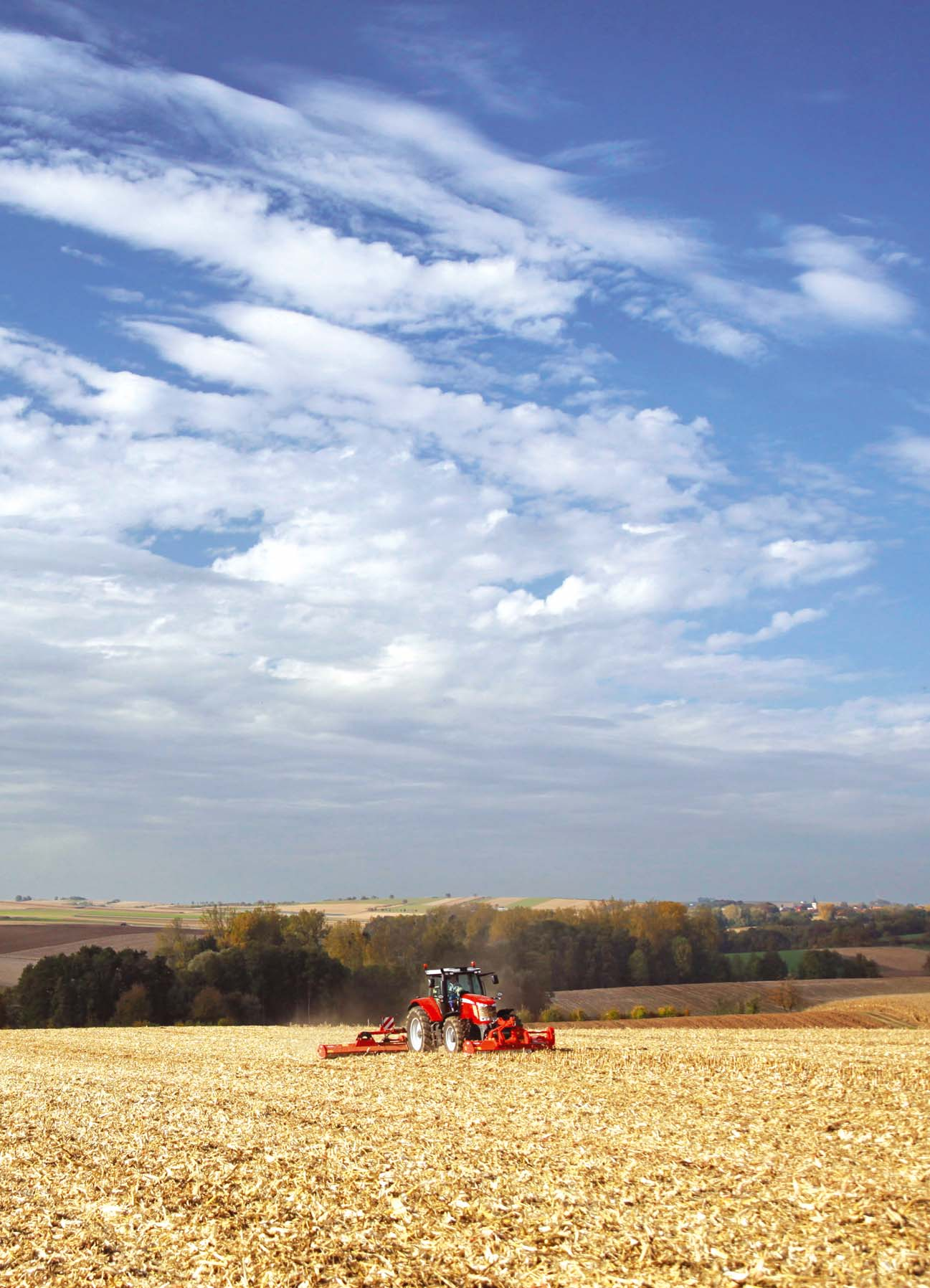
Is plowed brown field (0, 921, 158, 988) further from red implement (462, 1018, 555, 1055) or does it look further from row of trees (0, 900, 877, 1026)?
red implement (462, 1018, 555, 1055)

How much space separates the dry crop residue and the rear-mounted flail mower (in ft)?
7.74

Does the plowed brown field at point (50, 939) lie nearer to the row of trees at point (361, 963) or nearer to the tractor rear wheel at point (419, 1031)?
the row of trees at point (361, 963)

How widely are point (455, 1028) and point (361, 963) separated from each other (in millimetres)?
53337

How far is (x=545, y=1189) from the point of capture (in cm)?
1015

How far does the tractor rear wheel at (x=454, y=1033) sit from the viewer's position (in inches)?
899

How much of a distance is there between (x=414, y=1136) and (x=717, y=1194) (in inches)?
177

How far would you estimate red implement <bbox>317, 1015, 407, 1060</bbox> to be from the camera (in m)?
24.0

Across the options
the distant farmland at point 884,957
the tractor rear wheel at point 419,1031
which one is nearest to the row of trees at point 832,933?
the distant farmland at point 884,957

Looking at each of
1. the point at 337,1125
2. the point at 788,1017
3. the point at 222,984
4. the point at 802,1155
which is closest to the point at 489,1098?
the point at 337,1125

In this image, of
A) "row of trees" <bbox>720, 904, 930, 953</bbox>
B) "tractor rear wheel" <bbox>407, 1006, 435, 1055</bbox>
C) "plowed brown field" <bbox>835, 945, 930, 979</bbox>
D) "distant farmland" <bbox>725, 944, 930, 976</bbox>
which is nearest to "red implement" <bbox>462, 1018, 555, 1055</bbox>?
"tractor rear wheel" <bbox>407, 1006, 435, 1055</bbox>

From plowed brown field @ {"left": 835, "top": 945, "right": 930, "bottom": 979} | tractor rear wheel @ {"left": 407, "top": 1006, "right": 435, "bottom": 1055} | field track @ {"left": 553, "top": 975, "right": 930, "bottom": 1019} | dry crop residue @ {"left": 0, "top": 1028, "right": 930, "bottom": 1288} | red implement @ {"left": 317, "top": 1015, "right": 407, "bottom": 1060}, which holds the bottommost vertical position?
plowed brown field @ {"left": 835, "top": 945, "right": 930, "bottom": 979}

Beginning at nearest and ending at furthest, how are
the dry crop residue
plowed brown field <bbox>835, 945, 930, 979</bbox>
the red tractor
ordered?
the dry crop residue < the red tractor < plowed brown field <bbox>835, 945, 930, 979</bbox>

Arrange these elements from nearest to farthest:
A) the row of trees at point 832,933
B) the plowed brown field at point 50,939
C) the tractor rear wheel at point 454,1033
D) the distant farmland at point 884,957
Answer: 1. the tractor rear wheel at point 454,1033
2. the plowed brown field at point 50,939
3. the distant farmland at point 884,957
4. the row of trees at point 832,933

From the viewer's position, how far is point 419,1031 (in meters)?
24.2
